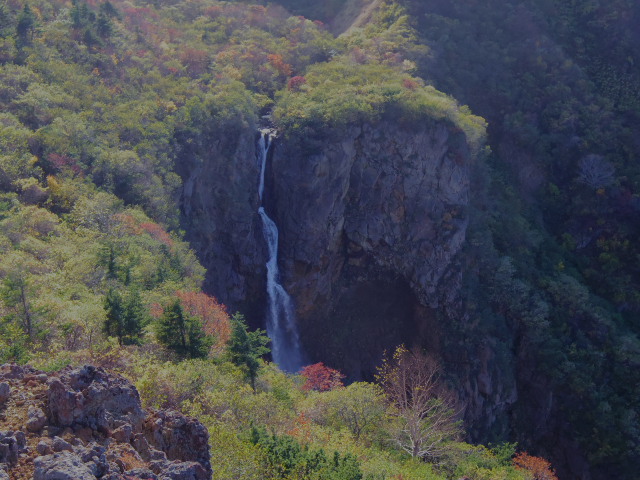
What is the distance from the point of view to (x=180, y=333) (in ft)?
65.3

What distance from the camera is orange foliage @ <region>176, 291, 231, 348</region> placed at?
22.8 metres

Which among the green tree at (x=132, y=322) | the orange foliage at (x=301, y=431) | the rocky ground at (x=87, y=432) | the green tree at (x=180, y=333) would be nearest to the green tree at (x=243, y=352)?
the green tree at (x=180, y=333)

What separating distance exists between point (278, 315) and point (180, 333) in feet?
57.3

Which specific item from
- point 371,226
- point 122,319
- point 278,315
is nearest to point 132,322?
point 122,319

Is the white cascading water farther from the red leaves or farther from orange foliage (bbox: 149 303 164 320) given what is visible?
orange foliage (bbox: 149 303 164 320)

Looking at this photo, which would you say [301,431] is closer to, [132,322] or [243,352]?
[243,352]

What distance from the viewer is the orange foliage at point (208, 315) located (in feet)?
74.8

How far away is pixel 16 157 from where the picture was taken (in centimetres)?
2692

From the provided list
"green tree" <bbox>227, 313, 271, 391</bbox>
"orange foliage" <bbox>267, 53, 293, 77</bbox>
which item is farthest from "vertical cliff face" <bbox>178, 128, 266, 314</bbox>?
"green tree" <bbox>227, 313, 271, 391</bbox>

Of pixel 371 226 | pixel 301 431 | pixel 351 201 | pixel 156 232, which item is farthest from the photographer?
pixel 351 201

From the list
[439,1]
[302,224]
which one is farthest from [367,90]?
[439,1]

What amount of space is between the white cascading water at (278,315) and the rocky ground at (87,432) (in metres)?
25.5

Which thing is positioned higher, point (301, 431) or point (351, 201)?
point (351, 201)

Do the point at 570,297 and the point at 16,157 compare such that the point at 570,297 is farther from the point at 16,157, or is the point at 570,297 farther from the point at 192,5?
the point at 192,5
